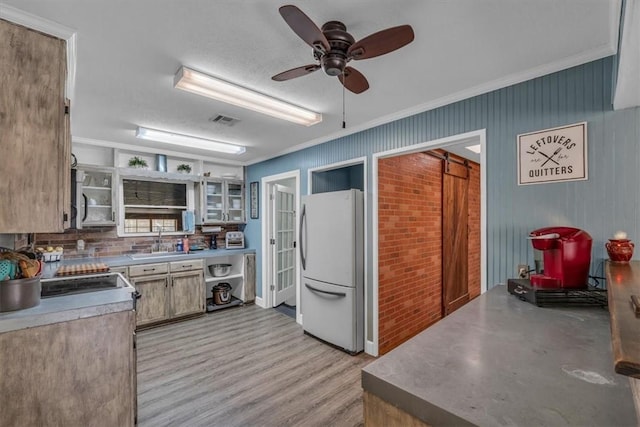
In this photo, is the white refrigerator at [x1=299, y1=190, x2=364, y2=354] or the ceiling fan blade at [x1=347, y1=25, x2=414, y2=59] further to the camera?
the white refrigerator at [x1=299, y1=190, x2=364, y2=354]

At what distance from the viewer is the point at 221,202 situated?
487 cm

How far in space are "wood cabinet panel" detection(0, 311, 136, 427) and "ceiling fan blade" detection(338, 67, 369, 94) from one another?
1.90 meters

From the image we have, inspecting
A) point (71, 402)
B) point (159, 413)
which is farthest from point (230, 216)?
point (71, 402)

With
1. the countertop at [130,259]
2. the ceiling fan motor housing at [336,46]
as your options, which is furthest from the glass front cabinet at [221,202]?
the ceiling fan motor housing at [336,46]

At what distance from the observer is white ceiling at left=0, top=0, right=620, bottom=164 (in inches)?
57.2

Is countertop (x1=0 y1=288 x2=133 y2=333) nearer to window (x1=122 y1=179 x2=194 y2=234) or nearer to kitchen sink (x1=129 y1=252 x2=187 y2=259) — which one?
kitchen sink (x1=129 y1=252 x2=187 y2=259)

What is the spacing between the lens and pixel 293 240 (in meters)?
5.12

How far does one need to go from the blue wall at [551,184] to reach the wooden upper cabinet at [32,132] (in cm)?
256

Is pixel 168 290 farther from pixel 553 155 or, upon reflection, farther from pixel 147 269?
pixel 553 155

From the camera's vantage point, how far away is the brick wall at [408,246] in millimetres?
3164

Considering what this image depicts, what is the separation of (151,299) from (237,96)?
9.60ft

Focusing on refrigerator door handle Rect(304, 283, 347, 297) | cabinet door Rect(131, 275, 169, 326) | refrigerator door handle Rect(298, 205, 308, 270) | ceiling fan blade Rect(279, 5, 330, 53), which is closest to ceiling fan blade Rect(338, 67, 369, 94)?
ceiling fan blade Rect(279, 5, 330, 53)

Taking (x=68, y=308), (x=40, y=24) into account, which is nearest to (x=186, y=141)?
(x=40, y=24)

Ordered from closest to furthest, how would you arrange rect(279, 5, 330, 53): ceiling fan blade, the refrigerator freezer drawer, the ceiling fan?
rect(279, 5, 330, 53): ceiling fan blade < the ceiling fan < the refrigerator freezer drawer
